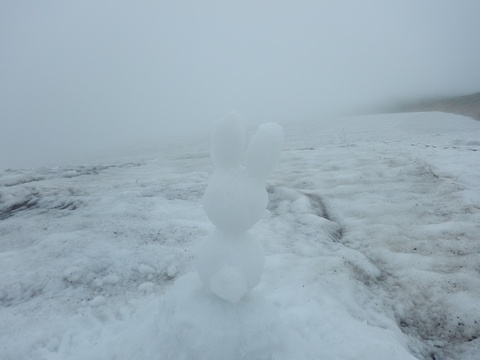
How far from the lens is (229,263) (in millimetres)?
1955

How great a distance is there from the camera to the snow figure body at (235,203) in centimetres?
186

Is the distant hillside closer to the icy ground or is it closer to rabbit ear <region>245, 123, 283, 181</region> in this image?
the icy ground

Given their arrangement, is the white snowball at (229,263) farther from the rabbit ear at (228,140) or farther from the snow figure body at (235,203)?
the rabbit ear at (228,140)

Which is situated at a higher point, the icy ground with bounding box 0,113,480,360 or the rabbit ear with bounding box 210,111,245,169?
the rabbit ear with bounding box 210,111,245,169

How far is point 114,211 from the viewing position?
488cm

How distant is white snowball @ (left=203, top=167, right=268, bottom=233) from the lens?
1929 mm

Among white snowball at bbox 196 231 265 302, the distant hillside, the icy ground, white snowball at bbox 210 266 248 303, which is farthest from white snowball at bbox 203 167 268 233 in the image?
the distant hillside

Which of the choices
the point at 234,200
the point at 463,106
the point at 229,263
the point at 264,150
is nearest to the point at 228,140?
the point at 264,150

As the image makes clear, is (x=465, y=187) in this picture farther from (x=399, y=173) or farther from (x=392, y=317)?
(x=392, y=317)

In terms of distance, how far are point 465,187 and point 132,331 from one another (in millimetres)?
5516

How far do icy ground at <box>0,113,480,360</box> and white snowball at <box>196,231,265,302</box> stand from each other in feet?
0.64

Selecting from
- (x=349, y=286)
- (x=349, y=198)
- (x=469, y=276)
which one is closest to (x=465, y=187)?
(x=349, y=198)

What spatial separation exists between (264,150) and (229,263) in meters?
0.78

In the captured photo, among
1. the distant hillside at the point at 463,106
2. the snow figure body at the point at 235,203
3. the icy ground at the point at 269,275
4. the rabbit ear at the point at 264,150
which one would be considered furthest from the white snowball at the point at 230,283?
the distant hillside at the point at 463,106
